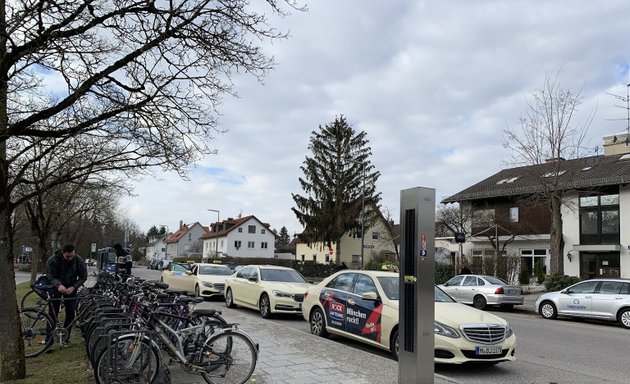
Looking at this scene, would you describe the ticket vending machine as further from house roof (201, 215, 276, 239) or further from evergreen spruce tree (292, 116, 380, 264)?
house roof (201, 215, 276, 239)

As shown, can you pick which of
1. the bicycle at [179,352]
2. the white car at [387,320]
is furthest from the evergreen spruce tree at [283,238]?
the bicycle at [179,352]

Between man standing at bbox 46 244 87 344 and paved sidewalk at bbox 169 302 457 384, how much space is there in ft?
10.9

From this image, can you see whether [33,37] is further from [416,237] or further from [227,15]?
[416,237]

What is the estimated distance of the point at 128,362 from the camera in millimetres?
5695

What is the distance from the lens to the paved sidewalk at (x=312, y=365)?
665 centimetres

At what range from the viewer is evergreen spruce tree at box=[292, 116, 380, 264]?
1959 inches

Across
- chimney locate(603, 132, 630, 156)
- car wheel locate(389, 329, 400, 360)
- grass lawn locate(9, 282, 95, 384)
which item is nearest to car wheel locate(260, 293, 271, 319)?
grass lawn locate(9, 282, 95, 384)

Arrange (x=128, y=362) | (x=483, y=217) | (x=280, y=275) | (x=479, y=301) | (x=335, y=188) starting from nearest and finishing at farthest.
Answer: (x=128, y=362) → (x=280, y=275) → (x=479, y=301) → (x=483, y=217) → (x=335, y=188)

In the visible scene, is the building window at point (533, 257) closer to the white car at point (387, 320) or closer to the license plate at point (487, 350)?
the white car at point (387, 320)

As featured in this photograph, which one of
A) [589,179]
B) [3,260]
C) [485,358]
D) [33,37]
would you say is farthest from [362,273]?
[589,179]

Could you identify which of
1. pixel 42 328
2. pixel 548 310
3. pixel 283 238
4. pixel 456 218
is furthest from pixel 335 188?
pixel 283 238

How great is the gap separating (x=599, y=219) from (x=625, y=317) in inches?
735

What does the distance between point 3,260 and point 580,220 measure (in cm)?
3360

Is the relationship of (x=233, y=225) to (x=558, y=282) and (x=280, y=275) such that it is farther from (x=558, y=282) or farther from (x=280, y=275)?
(x=280, y=275)
